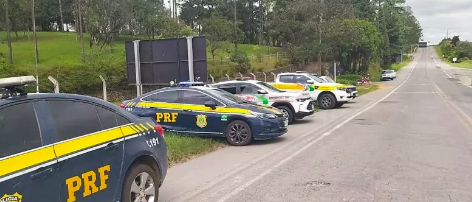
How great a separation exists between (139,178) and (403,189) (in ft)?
12.1

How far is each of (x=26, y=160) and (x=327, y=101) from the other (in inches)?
723

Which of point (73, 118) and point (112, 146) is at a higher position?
point (73, 118)

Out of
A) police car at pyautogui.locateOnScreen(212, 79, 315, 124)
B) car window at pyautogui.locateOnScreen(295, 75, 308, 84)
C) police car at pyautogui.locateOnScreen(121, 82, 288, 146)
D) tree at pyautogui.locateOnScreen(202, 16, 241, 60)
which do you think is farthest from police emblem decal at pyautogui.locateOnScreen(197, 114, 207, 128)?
tree at pyautogui.locateOnScreen(202, 16, 241, 60)

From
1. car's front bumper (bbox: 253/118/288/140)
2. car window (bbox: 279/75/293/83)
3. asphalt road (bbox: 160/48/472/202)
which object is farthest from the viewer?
car window (bbox: 279/75/293/83)

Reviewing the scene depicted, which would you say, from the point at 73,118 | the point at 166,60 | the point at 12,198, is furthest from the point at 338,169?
the point at 166,60

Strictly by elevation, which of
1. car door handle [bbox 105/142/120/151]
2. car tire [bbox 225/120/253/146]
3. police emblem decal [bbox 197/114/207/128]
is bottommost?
car tire [bbox 225/120/253/146]

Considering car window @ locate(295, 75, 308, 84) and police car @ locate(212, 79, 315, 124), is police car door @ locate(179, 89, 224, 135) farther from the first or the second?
car window @ locate(295, 75, 308, 84)

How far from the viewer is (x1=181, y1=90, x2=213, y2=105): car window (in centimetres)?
1089

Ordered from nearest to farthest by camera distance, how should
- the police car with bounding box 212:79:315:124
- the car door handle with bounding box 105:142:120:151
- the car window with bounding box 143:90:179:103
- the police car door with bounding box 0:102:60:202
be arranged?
the police car door with bounding box 0:102:60:202
the car door handle with bounding box 105:142:120:151
the car window with bounding box 143:90:179:103
the police car with bounding box 212:79:315:124

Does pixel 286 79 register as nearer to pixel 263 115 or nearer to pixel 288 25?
pixel 263 115

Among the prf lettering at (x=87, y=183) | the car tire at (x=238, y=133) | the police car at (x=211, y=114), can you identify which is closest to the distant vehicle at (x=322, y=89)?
the police car at (x=211, y=114)

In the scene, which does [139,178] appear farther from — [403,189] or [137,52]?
[137,52]

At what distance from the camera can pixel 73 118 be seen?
4.53 m

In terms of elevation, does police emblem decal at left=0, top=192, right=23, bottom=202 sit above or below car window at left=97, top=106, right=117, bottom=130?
below
